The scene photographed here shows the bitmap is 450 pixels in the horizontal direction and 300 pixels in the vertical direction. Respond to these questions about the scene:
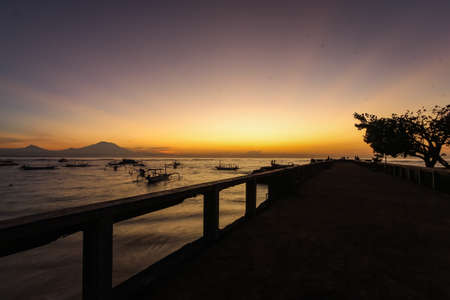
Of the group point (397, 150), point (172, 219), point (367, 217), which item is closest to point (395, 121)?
point (397, 150)

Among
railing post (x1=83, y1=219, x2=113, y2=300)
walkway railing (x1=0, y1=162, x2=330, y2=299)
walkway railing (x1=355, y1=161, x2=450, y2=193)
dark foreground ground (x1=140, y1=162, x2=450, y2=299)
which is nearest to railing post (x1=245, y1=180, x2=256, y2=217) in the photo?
dark foreground ground (x1=140, y1=162, x2=450, y2=299)

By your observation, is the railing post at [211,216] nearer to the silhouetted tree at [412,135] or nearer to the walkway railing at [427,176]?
the walkway railing at [427,176]

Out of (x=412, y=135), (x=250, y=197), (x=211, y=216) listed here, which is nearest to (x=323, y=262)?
(x=211, y=216)

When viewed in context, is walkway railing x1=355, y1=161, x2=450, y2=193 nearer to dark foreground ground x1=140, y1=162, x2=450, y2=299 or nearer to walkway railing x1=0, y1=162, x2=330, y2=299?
dark foreground ground x1=140, y1=162, x2=450, y2=299

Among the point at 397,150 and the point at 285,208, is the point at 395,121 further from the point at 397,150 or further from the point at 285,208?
the point at 285,208

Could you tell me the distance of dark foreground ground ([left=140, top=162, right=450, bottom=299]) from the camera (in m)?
2.39

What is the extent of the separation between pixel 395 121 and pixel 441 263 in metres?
24.9

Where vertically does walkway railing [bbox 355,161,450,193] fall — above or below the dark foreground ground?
above

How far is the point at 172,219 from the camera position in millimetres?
17047

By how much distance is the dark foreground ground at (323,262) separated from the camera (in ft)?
7.86

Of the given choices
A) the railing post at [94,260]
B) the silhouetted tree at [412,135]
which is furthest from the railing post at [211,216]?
the silhouetted tree at [412,135]

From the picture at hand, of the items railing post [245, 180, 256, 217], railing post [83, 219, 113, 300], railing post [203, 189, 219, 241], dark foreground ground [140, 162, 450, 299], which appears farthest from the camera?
railing post [245, 180, 256, 217]

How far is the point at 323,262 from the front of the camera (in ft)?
10.0

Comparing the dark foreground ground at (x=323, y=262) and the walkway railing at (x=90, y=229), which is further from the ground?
the walkway railing at (x=90, y=229)
